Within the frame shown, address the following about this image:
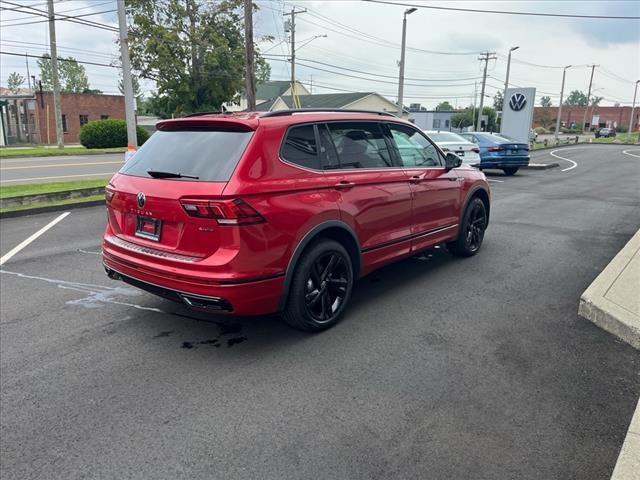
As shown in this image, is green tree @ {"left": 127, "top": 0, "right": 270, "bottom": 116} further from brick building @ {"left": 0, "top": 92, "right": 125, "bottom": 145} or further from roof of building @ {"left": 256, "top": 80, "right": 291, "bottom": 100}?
roof of building @ {"left": 256, "top": 80, "right": 291, "bottom": 100}

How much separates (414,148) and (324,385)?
3.07 m

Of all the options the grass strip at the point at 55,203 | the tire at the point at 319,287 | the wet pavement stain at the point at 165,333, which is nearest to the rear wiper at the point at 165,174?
the tire at the point at 319,287

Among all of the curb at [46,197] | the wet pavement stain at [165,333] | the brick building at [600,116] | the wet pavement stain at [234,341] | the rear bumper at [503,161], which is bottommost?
the wet pavement stain at [165,333]

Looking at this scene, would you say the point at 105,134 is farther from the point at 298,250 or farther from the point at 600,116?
the point at 600,116

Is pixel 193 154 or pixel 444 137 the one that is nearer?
pixel 193 154

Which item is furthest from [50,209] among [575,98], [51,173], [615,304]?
[575,98]

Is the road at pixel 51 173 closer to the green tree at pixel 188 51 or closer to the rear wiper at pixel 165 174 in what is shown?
the rear wiper at pixel 165 174

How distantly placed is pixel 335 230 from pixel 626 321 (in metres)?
2.59

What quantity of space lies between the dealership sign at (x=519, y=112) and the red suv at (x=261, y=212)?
22.3 metres

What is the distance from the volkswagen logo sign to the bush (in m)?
21.6

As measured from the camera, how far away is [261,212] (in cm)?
358

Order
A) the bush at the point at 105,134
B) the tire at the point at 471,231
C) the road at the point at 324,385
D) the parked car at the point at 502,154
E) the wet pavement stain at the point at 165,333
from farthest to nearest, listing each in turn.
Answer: the bush at the point at 105,134, the parked car at the point at 502,154, the tire at the point at 471,231, the wet pavement stain at the point at 165,333, the road at the point at 324,385

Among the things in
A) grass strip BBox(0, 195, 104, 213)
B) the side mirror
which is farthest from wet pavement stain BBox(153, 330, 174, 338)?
grass strip BBox(0, 195, 104, 213)

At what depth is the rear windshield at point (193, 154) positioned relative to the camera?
12.0 ft
